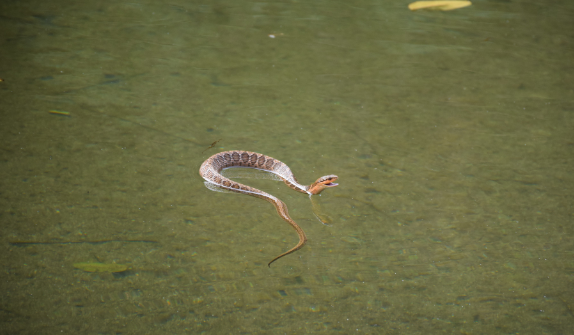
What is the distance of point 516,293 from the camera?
9.27 feet

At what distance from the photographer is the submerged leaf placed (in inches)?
104

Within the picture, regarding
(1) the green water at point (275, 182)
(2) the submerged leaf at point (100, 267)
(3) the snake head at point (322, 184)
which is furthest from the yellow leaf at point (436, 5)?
(2) the submerged leaf at point (100, 267)

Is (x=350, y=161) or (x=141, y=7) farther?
(x=141, y=7)

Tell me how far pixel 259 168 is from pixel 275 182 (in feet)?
0.93

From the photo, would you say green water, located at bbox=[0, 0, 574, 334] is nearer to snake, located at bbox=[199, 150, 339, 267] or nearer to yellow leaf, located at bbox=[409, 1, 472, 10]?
snake, located at bbox=[199, 150, 339, 267]

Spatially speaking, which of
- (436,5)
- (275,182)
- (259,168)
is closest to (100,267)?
(275,182)

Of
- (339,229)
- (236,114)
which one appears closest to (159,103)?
(236,114)

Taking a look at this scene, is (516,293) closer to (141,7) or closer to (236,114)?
(236,114)

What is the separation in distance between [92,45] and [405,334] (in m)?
4.56

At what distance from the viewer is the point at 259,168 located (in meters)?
3.91

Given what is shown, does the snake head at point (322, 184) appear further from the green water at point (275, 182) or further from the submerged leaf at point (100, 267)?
the submerged leaf at point (100, 267)

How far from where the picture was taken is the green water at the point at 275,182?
2.60 meters

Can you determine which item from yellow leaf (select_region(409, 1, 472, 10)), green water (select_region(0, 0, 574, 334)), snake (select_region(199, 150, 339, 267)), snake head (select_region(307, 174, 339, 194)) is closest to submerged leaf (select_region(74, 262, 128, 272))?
green water (select_region(0, 0, 574, 334))

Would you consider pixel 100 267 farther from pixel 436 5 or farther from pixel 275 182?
pixel 436 5
